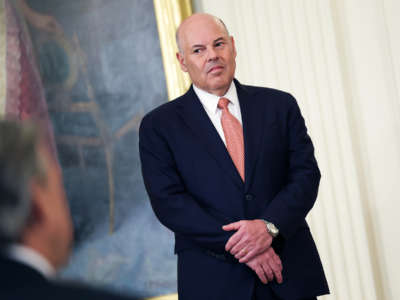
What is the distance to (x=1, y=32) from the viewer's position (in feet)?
16.0

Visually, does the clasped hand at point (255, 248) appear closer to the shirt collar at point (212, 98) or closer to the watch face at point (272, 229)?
the watch face at point (272, 229)

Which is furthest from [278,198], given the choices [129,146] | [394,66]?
[129,146]

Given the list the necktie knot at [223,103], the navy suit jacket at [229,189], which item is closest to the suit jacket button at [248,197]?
the navy suit jacket at [229,189]

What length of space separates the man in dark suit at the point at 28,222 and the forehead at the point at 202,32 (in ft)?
7.35

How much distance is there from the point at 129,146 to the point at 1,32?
4.48 ft

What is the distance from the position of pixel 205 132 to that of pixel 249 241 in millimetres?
582

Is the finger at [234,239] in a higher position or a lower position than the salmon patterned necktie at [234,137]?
lower

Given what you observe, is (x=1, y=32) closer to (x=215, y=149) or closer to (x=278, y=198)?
(x=215, y=149)

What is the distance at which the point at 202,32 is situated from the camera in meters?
3.12

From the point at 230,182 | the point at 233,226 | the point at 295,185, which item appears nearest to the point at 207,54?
the point at 230,182

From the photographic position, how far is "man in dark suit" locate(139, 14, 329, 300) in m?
2.71

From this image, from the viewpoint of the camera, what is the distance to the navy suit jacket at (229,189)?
273 centimetres

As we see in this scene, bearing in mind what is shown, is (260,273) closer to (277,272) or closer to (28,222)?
(277,272)

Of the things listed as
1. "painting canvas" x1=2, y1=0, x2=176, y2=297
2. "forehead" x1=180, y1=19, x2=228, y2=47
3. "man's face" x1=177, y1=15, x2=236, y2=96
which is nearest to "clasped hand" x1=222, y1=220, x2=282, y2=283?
"man's face" x1=177, y1=15, x2=236, y2=96
